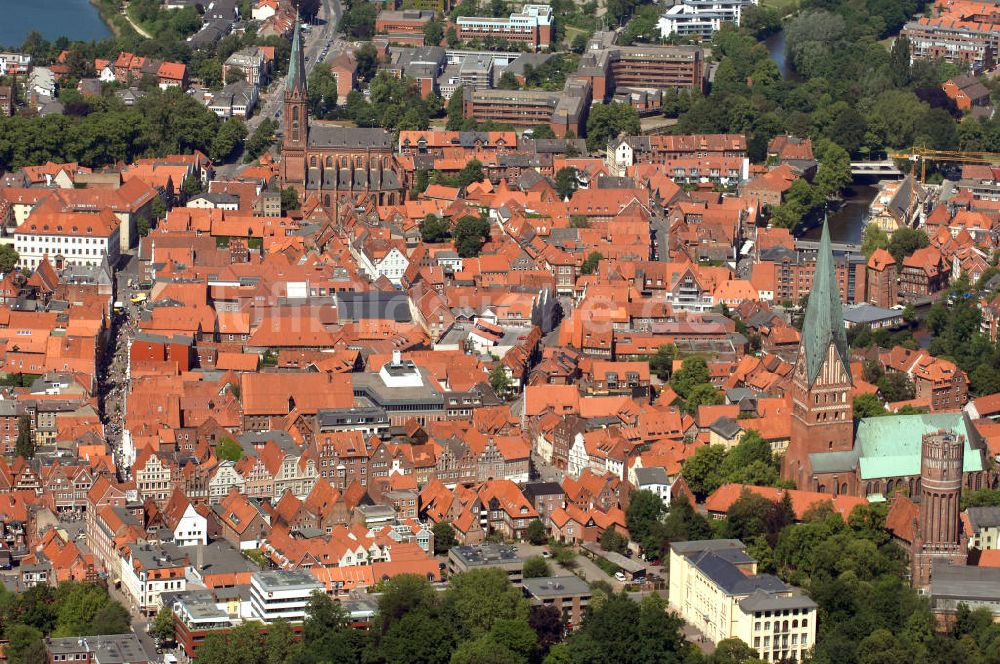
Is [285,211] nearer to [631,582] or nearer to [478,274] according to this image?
[478,274]

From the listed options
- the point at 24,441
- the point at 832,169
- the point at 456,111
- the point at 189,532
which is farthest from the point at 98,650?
the point at 456,111

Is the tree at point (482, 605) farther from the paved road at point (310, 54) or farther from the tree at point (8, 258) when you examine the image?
the paved road at point (310, 54)

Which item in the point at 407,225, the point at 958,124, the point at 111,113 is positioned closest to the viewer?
the point at 407,225

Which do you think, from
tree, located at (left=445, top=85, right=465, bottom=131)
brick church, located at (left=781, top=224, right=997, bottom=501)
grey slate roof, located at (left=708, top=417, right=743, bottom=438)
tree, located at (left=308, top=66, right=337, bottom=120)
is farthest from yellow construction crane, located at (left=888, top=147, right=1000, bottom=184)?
brick church, located at (left=781, top=224, right=997, bottom=501)

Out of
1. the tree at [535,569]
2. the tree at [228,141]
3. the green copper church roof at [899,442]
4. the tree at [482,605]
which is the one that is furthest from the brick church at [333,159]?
the tree at [482,605]

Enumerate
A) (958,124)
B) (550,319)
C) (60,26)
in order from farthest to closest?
(60,26)
(958,124)
(550,319)

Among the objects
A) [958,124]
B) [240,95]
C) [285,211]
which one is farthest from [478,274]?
[958,124]
